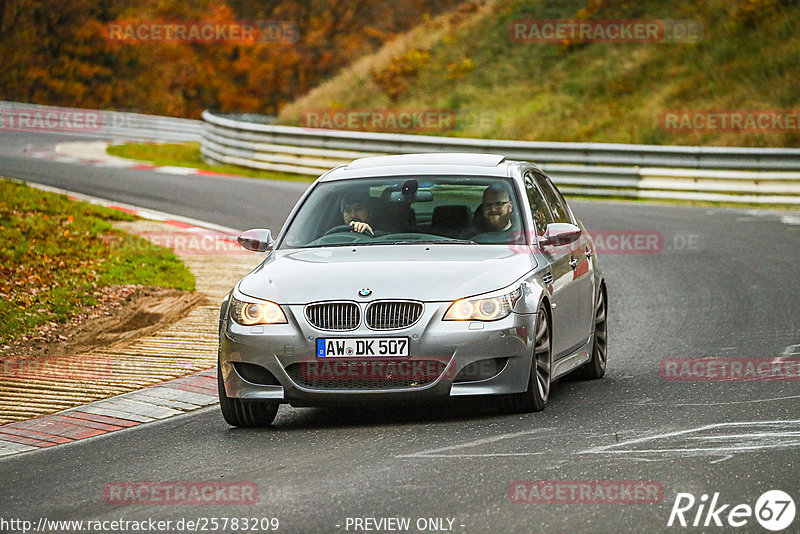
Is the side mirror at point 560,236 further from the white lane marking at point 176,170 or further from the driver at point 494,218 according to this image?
the white lane marking at point 176,170

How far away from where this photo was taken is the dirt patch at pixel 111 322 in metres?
11.5

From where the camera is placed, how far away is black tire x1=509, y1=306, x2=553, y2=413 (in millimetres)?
8266

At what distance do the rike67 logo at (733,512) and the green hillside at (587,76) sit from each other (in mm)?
22743

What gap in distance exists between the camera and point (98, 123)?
4459cm

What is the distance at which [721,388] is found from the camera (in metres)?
9.22

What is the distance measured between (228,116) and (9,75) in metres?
34.9

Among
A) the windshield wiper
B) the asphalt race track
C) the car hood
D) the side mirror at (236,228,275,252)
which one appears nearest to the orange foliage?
the asphalt race track

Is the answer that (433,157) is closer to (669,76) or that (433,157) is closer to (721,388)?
(721,388)

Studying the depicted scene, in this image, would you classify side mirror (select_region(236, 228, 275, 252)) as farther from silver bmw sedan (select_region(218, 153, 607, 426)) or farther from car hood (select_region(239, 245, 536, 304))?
car hood (select_region(239, 245, 536, 304))

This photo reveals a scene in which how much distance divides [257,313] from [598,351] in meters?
2.94

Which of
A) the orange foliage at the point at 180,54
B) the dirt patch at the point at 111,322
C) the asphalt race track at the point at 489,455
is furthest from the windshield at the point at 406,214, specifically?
the orange foliage at the point at 180,54

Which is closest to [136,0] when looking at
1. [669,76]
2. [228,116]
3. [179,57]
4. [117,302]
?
[179,57]

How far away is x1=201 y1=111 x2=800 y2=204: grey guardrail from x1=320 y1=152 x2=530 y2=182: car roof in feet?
49.1

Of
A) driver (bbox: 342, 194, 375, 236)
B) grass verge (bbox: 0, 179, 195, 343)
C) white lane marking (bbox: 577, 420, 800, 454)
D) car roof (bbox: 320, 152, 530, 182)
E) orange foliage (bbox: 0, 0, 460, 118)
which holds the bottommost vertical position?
orange foliage (bbox: 0, 0, 460, 118)
